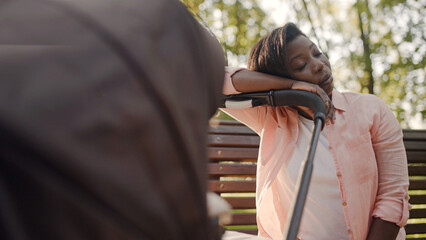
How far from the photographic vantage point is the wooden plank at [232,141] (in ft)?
9.90

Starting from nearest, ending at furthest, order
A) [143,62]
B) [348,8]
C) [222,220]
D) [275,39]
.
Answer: [143,62] < [222,220] < [275,39] < [348,8]

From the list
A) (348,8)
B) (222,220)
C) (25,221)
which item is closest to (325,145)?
(222,220)

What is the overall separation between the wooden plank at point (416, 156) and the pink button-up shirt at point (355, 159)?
59.6 inches

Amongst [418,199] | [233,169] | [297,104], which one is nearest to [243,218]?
[233,169]

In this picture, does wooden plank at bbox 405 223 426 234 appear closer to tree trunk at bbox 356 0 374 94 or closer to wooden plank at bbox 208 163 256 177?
wooden plank at bbox 208 163 256 177

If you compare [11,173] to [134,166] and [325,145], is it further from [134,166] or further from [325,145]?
[325,145]

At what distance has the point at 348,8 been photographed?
34.6 feet

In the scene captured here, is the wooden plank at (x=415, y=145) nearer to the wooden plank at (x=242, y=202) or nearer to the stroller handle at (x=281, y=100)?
the wooden plank at (x=242, y=202)

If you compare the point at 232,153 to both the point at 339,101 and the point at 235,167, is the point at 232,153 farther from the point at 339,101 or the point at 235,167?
the point at 339,101

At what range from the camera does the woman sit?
189cm

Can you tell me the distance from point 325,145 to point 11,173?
181cm

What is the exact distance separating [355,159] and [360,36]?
30.1ft

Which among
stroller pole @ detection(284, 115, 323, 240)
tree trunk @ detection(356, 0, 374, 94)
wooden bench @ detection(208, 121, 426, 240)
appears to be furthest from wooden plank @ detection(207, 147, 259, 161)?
tree trunk @ detection(356, 0, 374, 94)

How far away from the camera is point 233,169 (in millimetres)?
3023
